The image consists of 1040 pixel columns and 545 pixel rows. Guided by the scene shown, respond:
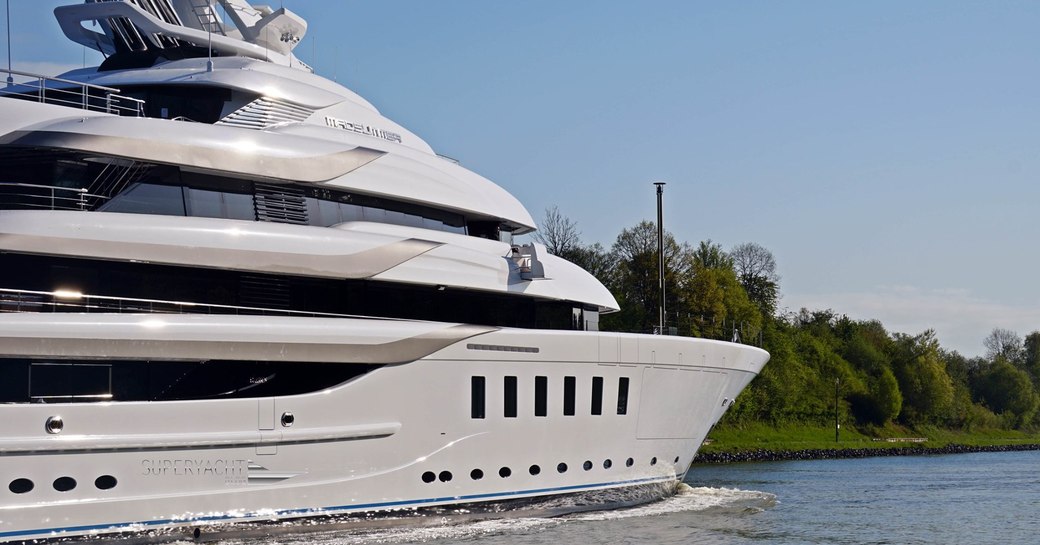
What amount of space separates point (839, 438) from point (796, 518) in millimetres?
42506

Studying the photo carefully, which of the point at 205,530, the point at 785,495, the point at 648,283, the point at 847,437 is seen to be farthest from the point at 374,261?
the point at 847,437

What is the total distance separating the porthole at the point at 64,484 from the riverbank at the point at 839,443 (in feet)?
113

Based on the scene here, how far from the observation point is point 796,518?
23.5 meters

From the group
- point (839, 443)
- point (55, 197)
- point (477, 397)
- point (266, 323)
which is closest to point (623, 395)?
point (477, 397)

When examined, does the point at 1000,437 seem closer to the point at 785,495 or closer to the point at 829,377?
the point at 829,377

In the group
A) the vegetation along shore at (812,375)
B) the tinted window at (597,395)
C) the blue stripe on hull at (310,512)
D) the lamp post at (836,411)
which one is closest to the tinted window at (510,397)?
the blue stripe on hull at (310,512)

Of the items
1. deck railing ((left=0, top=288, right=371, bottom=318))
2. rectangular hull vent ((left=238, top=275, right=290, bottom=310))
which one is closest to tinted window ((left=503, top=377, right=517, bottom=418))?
rectangular hull vent ((left=238, top=275, right=290, bottom=310))

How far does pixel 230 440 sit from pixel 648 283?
3991 cm

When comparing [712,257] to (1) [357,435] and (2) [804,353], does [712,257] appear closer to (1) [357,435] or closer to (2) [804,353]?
(2) [804,353]

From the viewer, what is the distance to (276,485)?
1634 cm

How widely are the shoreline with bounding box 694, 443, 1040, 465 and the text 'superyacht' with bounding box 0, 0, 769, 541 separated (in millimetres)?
26674

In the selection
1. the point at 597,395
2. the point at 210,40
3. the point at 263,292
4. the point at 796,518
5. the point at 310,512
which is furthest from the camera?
the point at 796,518

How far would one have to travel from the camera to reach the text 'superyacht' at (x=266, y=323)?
14914 millimetres

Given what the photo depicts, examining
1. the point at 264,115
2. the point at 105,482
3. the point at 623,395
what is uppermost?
the point at 264,115
